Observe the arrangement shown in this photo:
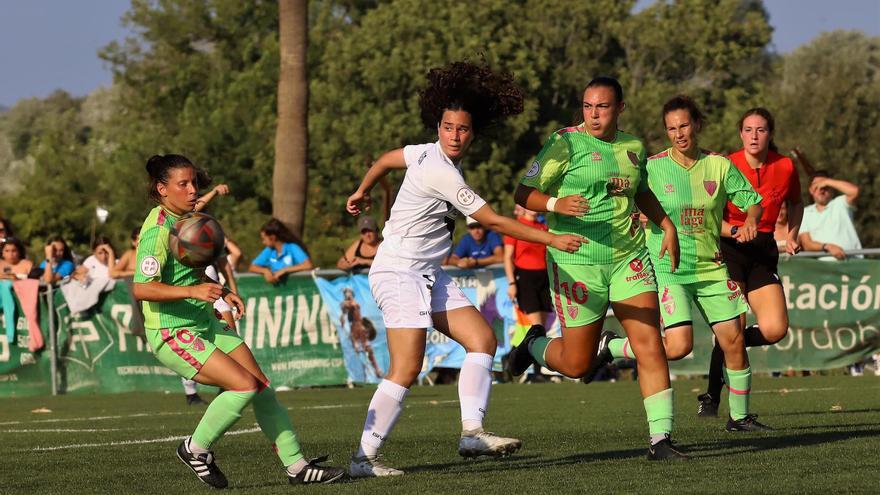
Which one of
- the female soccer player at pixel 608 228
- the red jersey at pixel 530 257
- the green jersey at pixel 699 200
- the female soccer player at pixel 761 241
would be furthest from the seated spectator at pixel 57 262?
the female soccer player at pixel 608 228

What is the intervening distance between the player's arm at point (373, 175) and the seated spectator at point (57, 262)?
12.0m

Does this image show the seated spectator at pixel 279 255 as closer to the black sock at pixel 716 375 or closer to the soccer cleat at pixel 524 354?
the black sock at pixel 716 375

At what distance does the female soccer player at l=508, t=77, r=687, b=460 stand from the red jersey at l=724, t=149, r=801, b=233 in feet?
8.73

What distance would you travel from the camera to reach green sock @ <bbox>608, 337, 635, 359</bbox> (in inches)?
399

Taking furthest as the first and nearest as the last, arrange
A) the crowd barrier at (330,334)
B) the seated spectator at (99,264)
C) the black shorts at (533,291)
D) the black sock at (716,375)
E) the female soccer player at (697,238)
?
the seated spectator at (99,264), the crowd barrier at (330,334), the black shorts at (533,291), the black sock at (716,375), the female soccer player at (697,238)

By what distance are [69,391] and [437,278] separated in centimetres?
1272

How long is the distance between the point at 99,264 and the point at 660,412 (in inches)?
500

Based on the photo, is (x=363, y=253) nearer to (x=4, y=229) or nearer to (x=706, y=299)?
(x=4, y=229)

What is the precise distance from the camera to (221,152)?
65500 mm

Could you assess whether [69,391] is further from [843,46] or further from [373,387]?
[843,46]

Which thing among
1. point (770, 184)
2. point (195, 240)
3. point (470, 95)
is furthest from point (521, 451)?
point (770, 184)

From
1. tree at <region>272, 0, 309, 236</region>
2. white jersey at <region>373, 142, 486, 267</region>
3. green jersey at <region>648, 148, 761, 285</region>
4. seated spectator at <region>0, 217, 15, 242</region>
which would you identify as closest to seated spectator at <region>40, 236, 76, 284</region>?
seated spectator at <region>0, 217, 15, 242</region>

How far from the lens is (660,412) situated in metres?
8.53

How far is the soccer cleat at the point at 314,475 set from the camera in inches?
307
